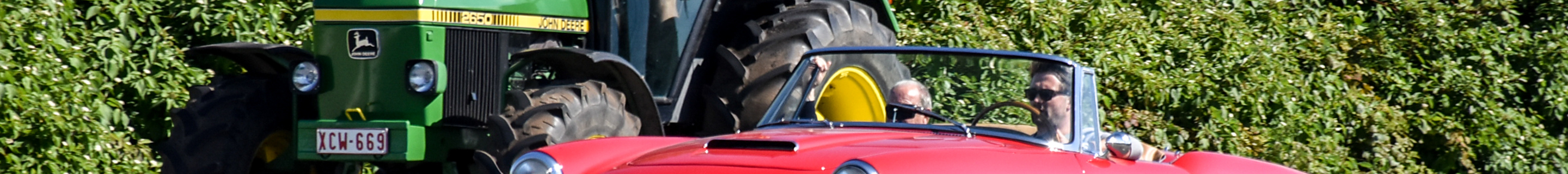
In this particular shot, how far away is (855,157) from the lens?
4113 mm

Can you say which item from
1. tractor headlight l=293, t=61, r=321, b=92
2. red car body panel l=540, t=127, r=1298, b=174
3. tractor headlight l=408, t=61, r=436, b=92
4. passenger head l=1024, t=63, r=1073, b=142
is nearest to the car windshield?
passenger head l=1024, t=63, r=1073, b=142

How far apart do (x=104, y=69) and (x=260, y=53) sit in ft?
5.41

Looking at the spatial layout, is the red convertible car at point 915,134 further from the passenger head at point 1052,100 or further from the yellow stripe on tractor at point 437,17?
the yellow stripe on tractor at point 437,17

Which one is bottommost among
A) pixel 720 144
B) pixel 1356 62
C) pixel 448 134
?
pixel 1356 62

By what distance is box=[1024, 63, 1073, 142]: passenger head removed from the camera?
15.7 ft

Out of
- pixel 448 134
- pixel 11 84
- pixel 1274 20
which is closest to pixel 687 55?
pixel 448 134

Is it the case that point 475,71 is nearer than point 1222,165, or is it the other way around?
point 1222,165

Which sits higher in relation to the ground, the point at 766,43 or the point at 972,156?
the point at 972,156

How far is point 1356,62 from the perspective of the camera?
11.2 metres

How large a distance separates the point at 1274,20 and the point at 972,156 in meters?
7.12

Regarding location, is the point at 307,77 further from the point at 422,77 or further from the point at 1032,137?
the point at 1032,137

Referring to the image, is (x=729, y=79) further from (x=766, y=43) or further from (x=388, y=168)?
(x=388, y=168)

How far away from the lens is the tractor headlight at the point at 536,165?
Result: 458 centimetres

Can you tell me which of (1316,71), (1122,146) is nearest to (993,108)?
(1122,146)
